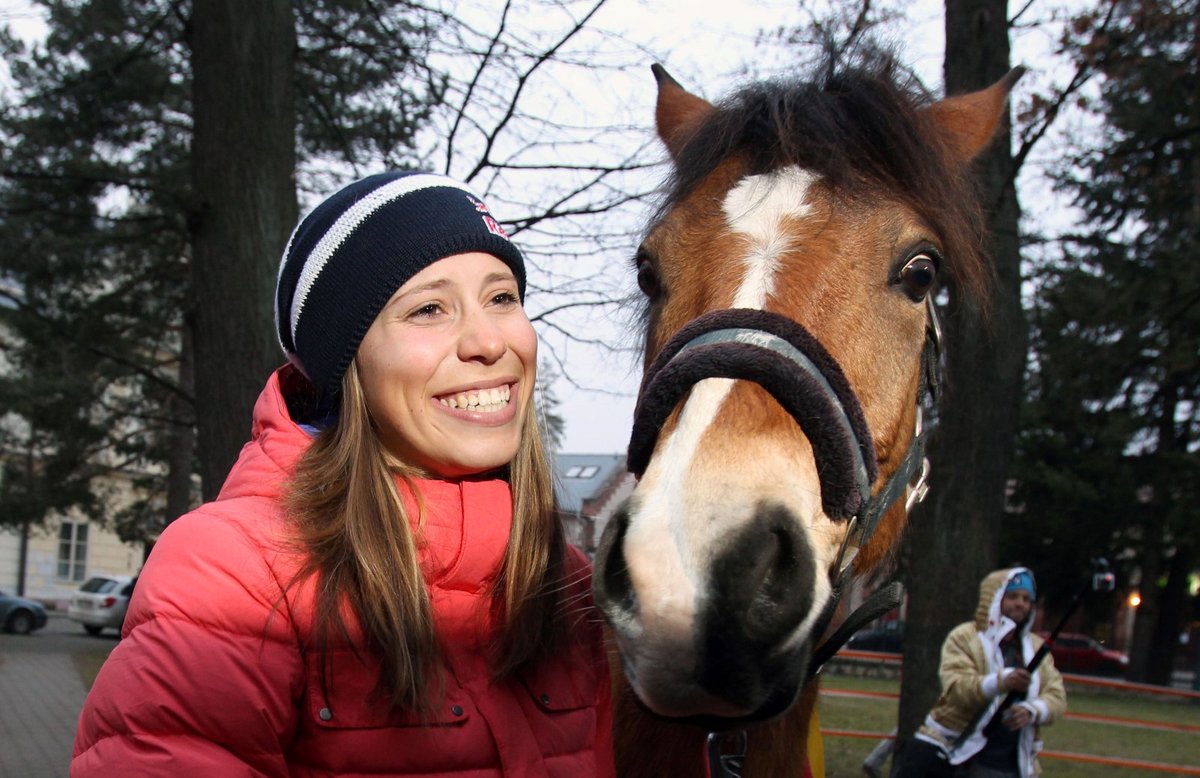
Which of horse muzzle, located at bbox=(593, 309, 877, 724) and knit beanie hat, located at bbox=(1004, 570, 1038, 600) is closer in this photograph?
horse muzzle, located at bbox=(593, 309, 877, 724)

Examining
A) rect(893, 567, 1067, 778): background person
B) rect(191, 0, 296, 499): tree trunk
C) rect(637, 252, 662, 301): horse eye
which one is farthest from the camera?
rect(893, 567, 1067, 778): background person

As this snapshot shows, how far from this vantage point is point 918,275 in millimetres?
2367

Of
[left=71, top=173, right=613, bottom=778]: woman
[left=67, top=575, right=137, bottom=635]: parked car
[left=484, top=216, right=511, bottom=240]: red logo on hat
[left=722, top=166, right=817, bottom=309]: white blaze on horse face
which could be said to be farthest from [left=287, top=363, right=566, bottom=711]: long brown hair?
[left=67, top=575, right=137, bottom=635]: parked car

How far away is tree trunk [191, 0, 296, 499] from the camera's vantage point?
189 inches

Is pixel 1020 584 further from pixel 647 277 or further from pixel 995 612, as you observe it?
pixel 647 277

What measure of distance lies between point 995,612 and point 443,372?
194 inches

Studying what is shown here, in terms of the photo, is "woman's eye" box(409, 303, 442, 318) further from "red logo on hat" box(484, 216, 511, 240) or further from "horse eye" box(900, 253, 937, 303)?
"horse eye" box(900, 253, 937, 303)

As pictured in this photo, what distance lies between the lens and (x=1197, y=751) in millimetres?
13156

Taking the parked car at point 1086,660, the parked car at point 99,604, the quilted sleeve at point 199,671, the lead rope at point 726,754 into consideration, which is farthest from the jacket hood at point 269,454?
the parked car at point 1086,660

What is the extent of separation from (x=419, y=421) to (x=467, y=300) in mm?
269

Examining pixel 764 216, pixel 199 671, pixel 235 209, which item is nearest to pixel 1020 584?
pixel 764 216

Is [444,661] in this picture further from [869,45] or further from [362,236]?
[869,45]

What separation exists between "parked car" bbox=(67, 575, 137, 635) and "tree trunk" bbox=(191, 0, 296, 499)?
22100 mm

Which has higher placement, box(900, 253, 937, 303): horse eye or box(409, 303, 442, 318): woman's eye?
box(900, 253, 937, 303): horse eye
